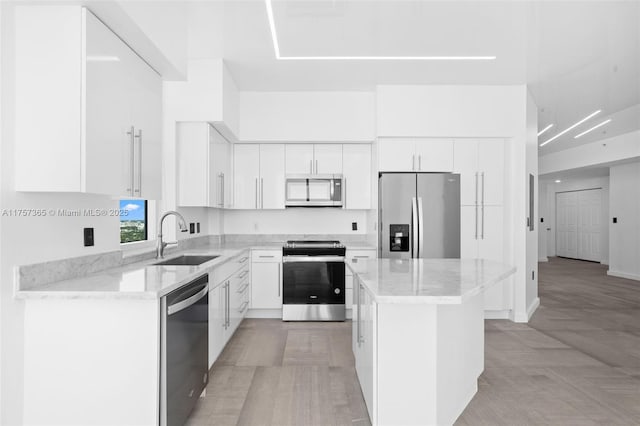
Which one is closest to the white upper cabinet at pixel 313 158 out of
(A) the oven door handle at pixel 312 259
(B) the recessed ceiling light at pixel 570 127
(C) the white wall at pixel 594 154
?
(A) the oven door handle at pixel 312 259

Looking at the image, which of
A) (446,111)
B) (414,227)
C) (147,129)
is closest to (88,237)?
(147,129)

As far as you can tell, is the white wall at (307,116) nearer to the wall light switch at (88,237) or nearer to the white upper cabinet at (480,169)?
the white upper cabinet at (480,169)

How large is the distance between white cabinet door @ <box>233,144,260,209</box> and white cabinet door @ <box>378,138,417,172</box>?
5.11 feet

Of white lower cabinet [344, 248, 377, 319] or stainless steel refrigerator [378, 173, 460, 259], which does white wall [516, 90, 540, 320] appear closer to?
stainless steel refrigerator [378, 173, 460, 259]

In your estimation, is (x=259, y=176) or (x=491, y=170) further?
(x=259, y=176)

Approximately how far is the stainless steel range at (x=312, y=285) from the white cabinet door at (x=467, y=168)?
156 centimetres

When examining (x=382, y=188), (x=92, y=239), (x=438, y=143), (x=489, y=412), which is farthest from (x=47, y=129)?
(x=438, y=143)

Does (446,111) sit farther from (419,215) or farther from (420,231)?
(420,231)

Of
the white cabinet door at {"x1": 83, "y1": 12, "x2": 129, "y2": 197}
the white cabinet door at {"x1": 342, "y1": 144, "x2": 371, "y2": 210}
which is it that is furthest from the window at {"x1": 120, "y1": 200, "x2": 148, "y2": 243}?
the white cabinet door at {"x1": 342, "y1": 144, "x2": 371, "y2": 210}

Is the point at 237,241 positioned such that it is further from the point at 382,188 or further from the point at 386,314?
the point at 386,314

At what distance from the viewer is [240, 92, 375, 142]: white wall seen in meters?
4.63

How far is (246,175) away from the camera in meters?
4.81

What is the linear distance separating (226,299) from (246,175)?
1888mm

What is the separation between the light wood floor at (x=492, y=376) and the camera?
2.40 metres
